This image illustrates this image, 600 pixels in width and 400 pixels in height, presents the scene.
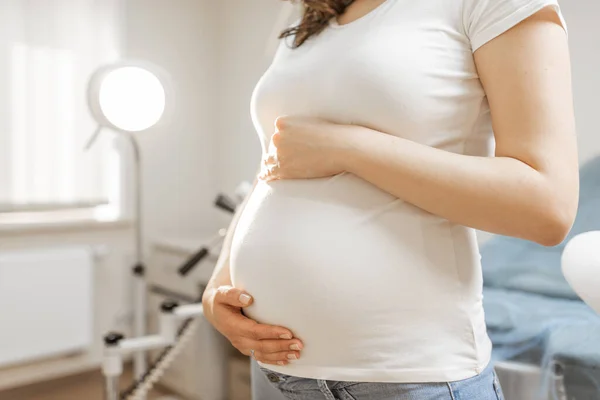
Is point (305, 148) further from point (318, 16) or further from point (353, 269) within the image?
point (318, 16)

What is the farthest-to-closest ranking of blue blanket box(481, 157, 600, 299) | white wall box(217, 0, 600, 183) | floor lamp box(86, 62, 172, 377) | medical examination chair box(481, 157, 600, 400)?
white wall box(217, 0, 600, 183) < floor lamp box(86, 62, 172, 377) < blue blanket box(481, 157, 600, 299) < medical examination chair box(481, 157, 600, 400)

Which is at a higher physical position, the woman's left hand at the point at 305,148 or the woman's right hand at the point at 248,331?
the woman's left hand at the point at 305,148

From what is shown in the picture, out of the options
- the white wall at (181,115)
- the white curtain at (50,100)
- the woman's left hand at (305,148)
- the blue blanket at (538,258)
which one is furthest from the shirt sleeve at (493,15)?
the white wall at (181,115)

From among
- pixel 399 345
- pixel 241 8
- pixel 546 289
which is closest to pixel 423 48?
pixel 399 345

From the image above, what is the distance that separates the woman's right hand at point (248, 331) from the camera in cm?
65

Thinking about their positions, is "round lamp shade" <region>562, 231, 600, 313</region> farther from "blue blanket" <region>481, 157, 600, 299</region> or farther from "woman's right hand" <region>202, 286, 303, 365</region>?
"blue blanket" <region>481, 157, 600, 299</region>

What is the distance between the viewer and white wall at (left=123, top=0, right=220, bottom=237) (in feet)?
9.08

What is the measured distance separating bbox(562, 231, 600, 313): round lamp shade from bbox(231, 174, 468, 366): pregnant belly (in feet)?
1.06

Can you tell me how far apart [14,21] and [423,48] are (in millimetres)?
2166

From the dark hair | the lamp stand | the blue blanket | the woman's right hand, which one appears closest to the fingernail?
the woman's right hand

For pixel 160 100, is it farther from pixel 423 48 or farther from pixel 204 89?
pixel 423 48

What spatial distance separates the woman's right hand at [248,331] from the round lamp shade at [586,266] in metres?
0.46

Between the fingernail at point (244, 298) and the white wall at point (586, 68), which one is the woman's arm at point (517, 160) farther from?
the white wall at point (586, 68)

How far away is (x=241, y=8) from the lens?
2861 mm
